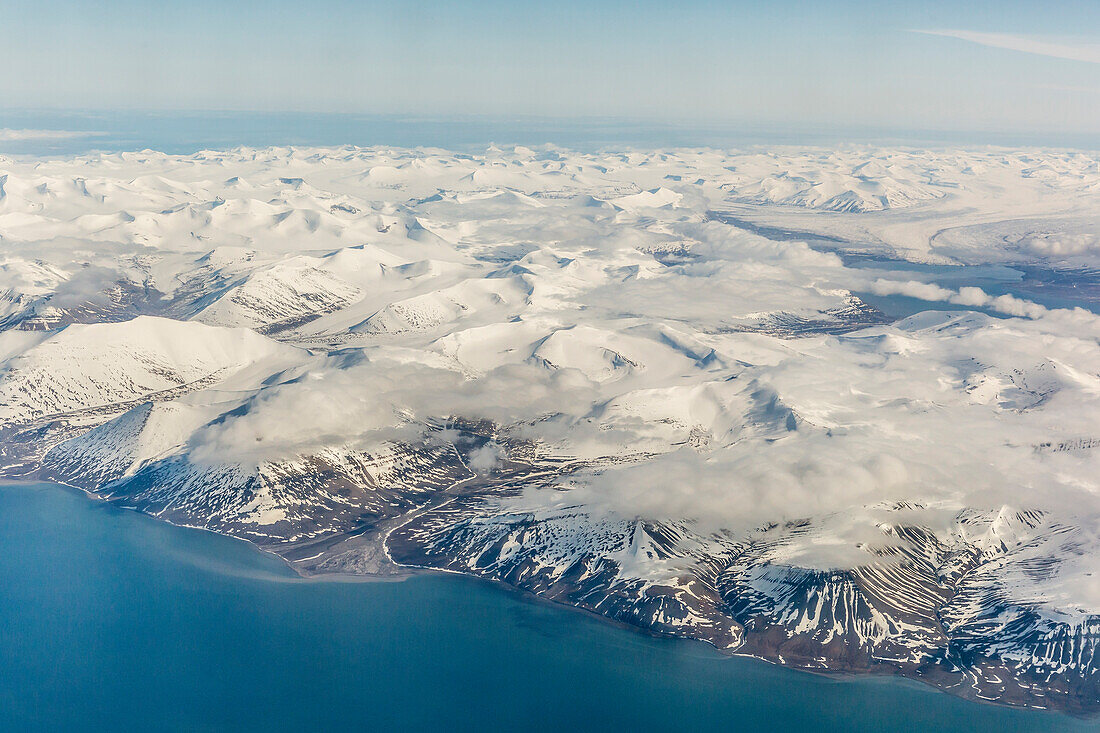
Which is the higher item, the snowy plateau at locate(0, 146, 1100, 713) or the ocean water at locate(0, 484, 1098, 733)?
the snowy plateau at locate(0, 146, 1100, 713)

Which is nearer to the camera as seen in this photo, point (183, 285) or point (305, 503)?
point (305, 503)

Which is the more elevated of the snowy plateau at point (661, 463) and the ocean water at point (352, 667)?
the snowy plateau at point (661, 463)

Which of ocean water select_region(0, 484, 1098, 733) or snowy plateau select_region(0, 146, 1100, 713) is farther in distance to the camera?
snowy plateau select_region(0, 146, 1100, 713)

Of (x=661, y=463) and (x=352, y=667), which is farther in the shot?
(x=661, y=463)

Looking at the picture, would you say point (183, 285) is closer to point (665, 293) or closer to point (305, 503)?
point (665, 293)

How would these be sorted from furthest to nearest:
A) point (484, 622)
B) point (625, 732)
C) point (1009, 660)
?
point (484, 622) → point (1009, 660) → point (625, 732)

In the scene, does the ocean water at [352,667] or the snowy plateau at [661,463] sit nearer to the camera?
the ocean water at [352,667]

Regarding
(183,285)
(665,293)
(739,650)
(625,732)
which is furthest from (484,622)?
(183,285)

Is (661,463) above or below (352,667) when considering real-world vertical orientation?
above
